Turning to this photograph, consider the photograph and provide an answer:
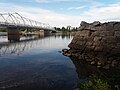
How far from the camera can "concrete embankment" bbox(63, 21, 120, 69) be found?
146 ft

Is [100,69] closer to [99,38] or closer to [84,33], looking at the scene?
[99,38]

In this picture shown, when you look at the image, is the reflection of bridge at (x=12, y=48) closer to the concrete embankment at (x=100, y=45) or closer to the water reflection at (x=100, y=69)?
the concrete embankment at (x=100, y=45)

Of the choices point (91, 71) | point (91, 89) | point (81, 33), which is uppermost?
point (81, 33)

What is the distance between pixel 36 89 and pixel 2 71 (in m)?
12.2

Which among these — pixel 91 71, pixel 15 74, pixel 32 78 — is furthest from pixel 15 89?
pixel 91 71

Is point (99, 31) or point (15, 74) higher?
point (99, 31)

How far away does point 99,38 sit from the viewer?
52688 mm

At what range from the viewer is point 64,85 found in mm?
28109

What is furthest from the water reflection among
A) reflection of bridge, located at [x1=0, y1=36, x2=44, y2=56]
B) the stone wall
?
reflection of bridge, located at [x1=0, y1=36, x2=44, y2=56]

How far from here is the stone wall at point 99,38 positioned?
47.8 m

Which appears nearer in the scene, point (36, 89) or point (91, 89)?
point (91, 89)

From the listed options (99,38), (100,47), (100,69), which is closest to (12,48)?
(99,38)

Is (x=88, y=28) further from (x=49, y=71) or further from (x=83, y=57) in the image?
(x=49, y=71)

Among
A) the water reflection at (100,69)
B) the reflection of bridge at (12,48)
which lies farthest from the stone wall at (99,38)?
the reflection of bridge at (12,48)
